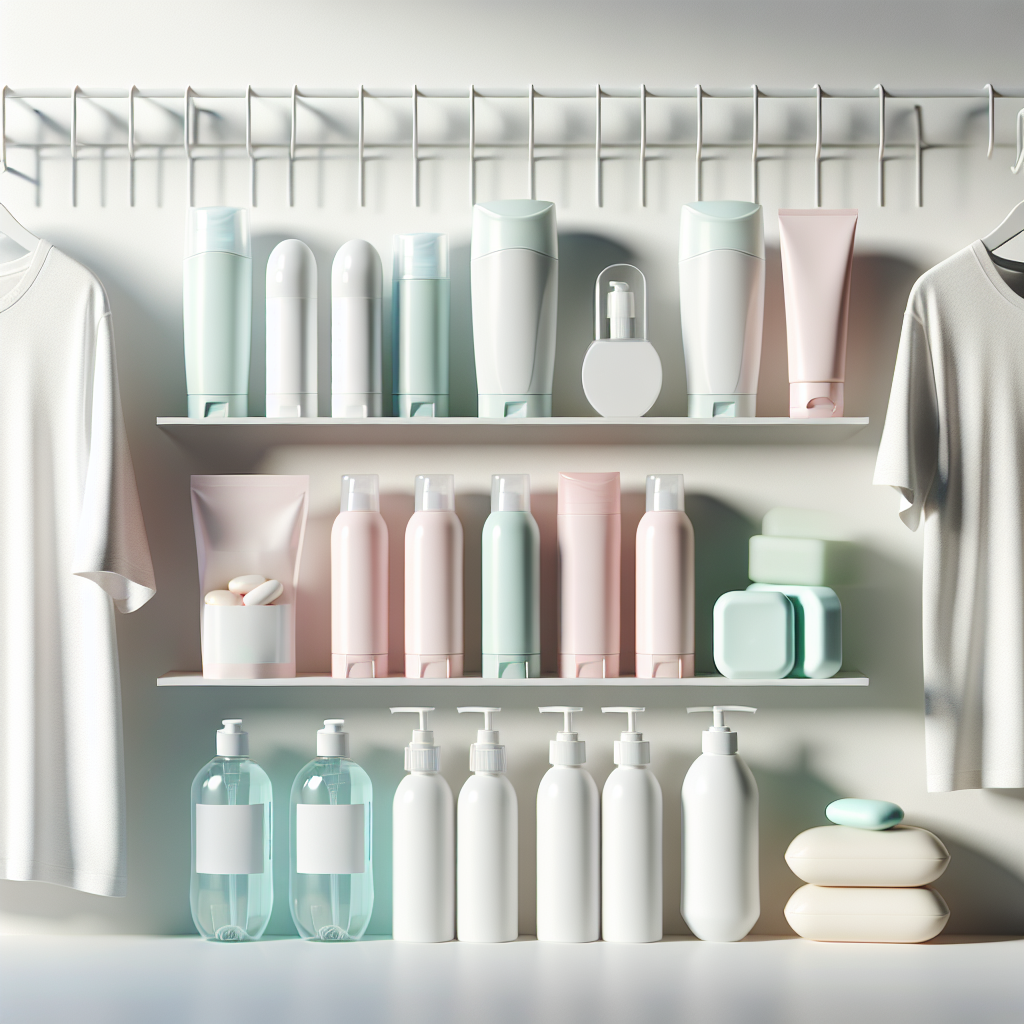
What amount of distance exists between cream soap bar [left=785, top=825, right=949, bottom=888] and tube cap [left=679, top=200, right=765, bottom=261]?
27.7 inches

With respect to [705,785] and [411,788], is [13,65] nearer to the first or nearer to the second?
[411,788]

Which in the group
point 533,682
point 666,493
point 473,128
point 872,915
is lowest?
point 872,915

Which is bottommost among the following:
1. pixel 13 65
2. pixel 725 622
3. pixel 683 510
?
pixel 725 622

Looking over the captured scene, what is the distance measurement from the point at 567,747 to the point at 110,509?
602mm

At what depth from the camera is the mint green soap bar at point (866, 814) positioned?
1210 mm

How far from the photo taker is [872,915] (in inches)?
47.4

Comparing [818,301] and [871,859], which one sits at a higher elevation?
[818,301]

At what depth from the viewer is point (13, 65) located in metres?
1.34

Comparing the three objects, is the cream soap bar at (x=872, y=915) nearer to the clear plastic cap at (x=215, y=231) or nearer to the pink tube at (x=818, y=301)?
the pink tube at (x=818, y=301)

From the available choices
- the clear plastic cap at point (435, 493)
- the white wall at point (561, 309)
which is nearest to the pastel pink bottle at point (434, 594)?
the clear plastic cap at point (435, 493)

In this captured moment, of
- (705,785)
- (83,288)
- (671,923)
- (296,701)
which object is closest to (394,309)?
(83,288)

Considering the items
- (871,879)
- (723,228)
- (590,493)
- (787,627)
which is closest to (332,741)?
(590,493)

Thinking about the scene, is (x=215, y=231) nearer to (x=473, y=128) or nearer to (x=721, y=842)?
(x=473, y=128)

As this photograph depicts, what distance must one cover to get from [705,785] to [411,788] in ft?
1.16
